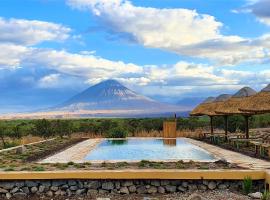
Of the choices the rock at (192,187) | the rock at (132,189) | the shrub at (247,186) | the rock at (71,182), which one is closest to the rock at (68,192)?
the rock at (71,182)

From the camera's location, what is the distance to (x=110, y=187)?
8.33 meters

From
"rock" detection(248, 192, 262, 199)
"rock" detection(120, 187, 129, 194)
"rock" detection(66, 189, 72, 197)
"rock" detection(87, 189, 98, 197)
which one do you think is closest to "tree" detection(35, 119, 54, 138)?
"rock" detection(66, 189, 72, 197)

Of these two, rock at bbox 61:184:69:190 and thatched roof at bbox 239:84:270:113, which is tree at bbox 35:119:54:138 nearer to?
thatched roof at bbox 239:84:270:113

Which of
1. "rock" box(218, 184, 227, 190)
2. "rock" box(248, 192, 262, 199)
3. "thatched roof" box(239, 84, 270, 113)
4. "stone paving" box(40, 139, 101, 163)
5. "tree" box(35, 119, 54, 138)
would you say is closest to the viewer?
"rock" box(248, 192, 262, 199)

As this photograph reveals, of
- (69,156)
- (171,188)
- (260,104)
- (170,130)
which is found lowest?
(171,188)

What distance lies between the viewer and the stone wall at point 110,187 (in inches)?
328

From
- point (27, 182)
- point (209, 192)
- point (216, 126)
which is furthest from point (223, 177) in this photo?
point (216, 126)

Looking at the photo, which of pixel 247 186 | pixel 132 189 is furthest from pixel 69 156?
pixel 247 186

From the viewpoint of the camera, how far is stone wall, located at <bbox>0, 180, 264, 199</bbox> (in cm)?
832

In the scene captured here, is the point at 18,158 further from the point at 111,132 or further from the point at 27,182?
the point at 111,132

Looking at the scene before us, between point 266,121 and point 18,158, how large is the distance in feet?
77.8

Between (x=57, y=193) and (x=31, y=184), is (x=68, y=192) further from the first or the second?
(x=31, y=184)

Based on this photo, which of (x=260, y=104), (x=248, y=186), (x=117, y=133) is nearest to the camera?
(x=248, y=186)

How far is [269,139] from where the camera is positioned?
12.9m
